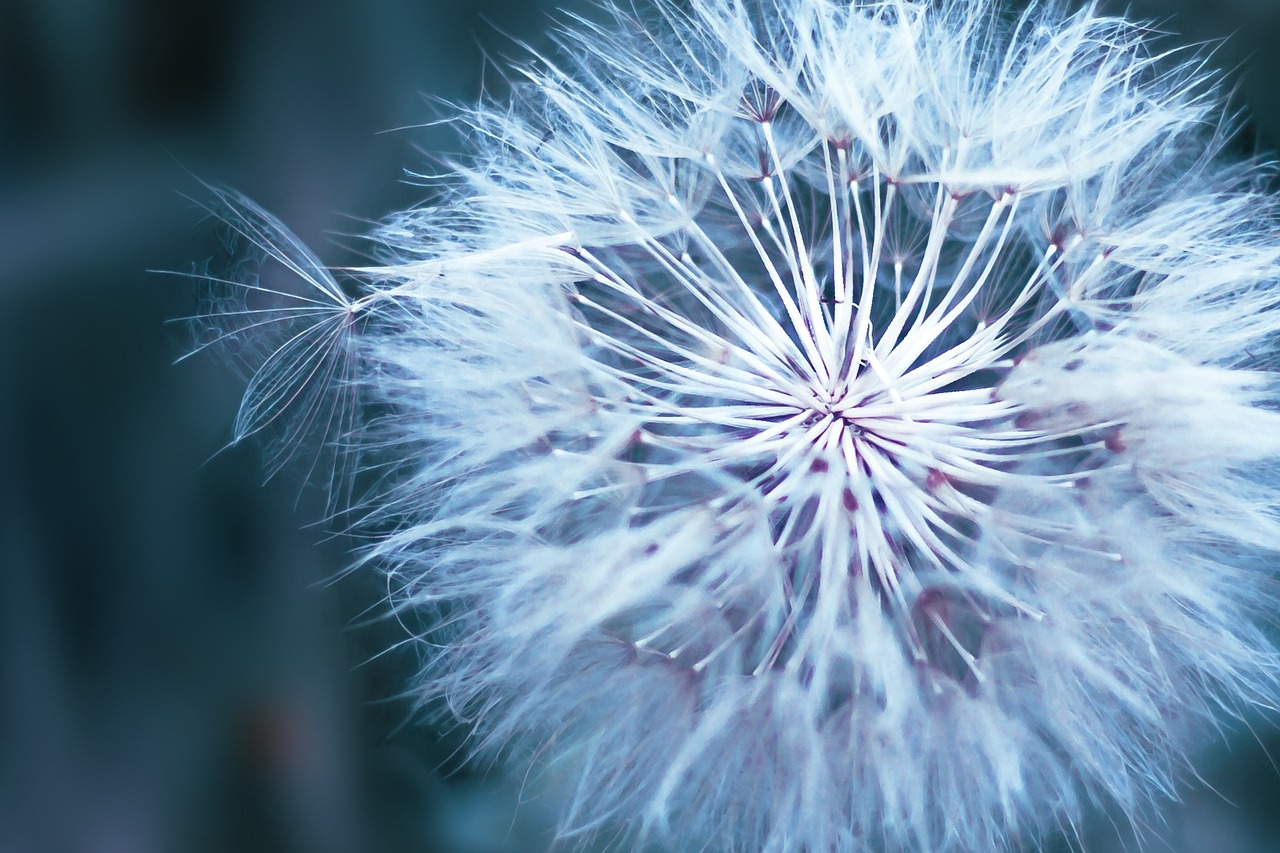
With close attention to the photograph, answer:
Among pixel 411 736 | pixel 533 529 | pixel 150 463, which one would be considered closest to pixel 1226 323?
pixel 533 529

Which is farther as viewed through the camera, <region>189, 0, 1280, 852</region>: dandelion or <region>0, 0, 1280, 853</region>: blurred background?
<region>0, 0, 1280, 853</region>: blurred background

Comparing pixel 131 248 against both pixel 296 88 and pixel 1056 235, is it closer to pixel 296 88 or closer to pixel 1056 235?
pixel 296 88

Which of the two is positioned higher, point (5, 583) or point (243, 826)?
point (5, 583)

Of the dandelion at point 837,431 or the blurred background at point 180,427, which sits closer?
the dandelion at point 837,431
